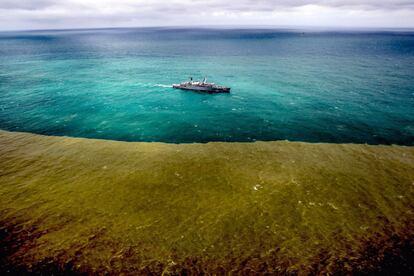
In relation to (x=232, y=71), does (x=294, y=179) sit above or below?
below

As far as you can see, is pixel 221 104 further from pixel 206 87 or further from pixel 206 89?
pixel 206 87

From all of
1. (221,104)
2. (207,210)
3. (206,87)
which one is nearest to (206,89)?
(206,87)

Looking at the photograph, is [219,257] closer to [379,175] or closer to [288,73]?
[379,175]

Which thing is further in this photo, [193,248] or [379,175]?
[379,175]

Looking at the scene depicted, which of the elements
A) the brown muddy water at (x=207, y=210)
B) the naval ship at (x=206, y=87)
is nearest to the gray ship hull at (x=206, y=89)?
the naval ship at (x=206, y=87)

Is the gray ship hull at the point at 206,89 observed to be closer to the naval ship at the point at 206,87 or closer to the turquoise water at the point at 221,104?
the naval ship at the point at 206,87

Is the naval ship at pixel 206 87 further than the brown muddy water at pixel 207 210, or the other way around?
the naval ship at pixel 206 87

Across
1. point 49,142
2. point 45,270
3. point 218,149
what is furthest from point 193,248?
point 49,142

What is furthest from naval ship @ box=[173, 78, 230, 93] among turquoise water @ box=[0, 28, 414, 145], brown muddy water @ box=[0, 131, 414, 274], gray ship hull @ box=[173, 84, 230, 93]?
brown muddy water @ box=[0, 131, 414, 274]
